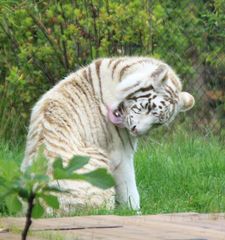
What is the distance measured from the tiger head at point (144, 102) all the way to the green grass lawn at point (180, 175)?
557 millimetres

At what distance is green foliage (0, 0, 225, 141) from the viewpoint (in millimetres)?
9383

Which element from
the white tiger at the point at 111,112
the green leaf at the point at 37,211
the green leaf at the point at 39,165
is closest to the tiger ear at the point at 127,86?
the white tiger at the point at 111,112

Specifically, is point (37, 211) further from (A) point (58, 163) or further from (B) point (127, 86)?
(B) point (127, 86)

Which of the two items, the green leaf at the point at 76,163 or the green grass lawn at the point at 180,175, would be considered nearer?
the green leaf at the point at 76,163

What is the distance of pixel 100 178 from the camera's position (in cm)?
160

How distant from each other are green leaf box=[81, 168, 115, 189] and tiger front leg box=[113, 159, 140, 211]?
4.41m

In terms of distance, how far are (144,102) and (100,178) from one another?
4.62m

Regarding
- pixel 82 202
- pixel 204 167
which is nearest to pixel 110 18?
pixel 204 167

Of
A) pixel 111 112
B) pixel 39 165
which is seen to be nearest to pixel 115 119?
pixel 111 112

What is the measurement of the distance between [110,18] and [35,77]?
117 cm

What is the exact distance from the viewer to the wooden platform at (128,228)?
2.96 meters

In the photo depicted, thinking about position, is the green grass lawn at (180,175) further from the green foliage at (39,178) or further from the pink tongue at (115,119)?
the green foliage at (39,178)

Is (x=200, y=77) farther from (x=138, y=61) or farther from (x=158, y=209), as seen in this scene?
(x=158, y=209)

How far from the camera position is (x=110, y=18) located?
30.7 ft
